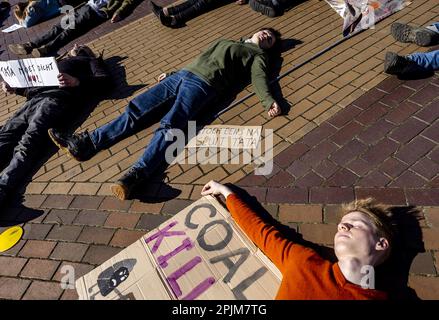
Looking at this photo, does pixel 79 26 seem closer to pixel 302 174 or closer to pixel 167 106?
pixel 167 106

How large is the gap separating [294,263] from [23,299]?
2.06 metres

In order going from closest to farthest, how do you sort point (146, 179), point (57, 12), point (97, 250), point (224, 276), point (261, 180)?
point (224, 276), point (97, 250), point (261, 180), point (146, 179), point (57, 12)

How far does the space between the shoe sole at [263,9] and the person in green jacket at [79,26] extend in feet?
9.80

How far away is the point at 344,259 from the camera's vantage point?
2045mm

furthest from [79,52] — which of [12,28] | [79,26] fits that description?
[12,28]

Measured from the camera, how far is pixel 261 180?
3062 mm

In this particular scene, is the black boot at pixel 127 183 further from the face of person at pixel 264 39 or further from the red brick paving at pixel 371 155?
the face of person at pixel 264 39

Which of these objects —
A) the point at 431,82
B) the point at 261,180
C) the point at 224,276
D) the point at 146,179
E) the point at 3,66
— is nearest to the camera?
→ the point at 224,276

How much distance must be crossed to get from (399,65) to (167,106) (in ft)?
8.27

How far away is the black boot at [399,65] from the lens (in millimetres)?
3461

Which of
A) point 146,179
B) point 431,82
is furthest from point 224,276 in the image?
point 431,82

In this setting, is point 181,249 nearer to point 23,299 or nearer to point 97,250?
point 97,250

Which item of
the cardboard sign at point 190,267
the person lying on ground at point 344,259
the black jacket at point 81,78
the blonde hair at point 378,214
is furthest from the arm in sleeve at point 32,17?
the blonde hair at point 378,214

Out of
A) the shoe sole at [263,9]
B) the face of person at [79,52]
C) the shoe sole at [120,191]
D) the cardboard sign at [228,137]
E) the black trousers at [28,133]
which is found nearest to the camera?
the shoe sole at [120,191]
